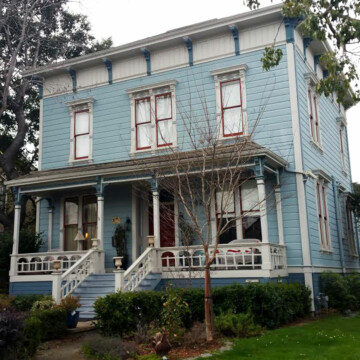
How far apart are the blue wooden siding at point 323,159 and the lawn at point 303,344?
4199 millimetres

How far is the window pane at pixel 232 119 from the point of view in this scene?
53.6 feet

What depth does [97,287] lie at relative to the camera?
14.6 metres

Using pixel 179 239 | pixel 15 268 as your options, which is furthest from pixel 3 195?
pixel 179 239

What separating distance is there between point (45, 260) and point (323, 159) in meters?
10.9

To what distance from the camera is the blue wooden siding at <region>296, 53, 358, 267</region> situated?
616 inches

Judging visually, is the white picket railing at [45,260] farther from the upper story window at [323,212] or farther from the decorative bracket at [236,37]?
the decorative bracket at [236,37]

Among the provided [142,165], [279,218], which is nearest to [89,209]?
[142,165]

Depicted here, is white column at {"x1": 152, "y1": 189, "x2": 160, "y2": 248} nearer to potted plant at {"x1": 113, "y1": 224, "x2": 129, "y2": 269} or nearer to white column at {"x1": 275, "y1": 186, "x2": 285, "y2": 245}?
potted plant at {"x1": 113, "y1": 224, "x2": 129, "y2": 269}

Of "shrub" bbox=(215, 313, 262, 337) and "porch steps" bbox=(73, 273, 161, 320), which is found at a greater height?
"porch steps" bbox=(73, 273, 161, 320)

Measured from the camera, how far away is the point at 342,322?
12.8 m

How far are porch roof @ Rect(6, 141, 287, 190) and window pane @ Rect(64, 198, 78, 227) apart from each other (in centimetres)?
133

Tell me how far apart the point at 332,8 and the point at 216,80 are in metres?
7.20

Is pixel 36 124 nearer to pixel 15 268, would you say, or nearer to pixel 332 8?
pixel 15 268

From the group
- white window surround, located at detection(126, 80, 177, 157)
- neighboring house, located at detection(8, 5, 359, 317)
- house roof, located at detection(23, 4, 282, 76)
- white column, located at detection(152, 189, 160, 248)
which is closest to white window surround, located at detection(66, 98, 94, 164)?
neighboring house, located at detection(8, 5, 359, 317)
